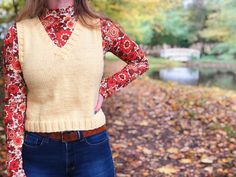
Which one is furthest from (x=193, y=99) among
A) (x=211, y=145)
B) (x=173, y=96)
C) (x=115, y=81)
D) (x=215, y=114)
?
(x=115, y=81)

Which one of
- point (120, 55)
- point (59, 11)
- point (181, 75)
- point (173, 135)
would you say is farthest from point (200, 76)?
point (59, 11)

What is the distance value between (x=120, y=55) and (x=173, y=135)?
425 cm

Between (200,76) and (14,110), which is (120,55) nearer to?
(14,110)

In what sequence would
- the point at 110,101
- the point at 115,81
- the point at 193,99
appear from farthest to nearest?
the point at 193,99 < the point at 110,101 < the point at 115,81

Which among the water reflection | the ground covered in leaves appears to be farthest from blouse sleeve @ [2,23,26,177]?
the water reflection

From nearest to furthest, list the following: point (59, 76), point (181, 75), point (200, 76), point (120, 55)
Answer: point (59, 76) → point (120, 55) → point (200, 76) → point (181, 75)

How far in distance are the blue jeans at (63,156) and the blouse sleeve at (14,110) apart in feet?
0.12

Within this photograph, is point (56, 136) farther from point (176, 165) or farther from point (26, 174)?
point (176, 165)

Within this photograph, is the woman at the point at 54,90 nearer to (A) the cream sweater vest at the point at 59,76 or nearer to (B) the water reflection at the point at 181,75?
(A) the cream sweater vest at the point at 59,76

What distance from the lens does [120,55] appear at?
2027 mm

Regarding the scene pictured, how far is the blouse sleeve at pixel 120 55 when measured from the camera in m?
1.92

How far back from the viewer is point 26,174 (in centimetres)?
185

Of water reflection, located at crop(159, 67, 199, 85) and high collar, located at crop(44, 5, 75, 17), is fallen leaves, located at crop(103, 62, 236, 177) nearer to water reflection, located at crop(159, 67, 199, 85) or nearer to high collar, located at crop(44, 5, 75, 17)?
high collar, located at crop(44, 5, 75, 17)

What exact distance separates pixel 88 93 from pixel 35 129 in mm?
244
